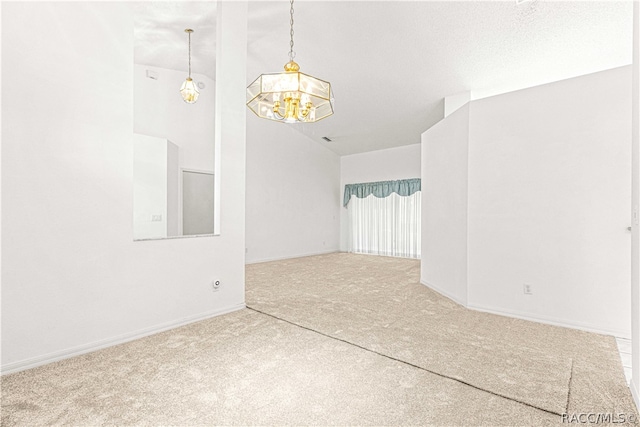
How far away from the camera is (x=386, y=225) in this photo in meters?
8.03

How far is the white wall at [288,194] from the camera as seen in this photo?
6844 millimetres

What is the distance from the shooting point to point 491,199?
3.30 meters

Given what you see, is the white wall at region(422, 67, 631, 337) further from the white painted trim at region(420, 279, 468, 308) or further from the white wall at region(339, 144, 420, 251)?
the white wall at region(339, 144, 420, 251)

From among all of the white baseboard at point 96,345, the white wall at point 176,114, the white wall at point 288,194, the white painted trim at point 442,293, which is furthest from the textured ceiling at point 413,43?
the white baseboard at point 96,345

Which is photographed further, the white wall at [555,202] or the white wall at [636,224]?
the white wall at [555,202]

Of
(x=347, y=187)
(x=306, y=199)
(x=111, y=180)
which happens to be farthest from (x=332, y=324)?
(x=347, y=187)

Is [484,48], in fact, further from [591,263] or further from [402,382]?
[402,382]

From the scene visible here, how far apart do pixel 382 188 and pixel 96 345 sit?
675 centimetres

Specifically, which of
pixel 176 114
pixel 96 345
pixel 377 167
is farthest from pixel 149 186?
pixel 377 167

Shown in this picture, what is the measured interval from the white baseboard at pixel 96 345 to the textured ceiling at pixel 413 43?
3.74 metres

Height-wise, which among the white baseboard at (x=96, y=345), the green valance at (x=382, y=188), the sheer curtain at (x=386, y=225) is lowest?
the white baseboard at (x=96, y=345)

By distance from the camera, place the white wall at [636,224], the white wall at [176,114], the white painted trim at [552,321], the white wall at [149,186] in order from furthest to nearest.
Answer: the white wall at [176,114], the white wall at [149,186], the white painted trim at [552,321], the white wall at [636,224]

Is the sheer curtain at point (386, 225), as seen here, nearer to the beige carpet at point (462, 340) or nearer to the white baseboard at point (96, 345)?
the beige carpet at point (462, 340)

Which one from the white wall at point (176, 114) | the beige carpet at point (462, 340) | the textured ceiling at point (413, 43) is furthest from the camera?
the white wall at point (176, 114)
